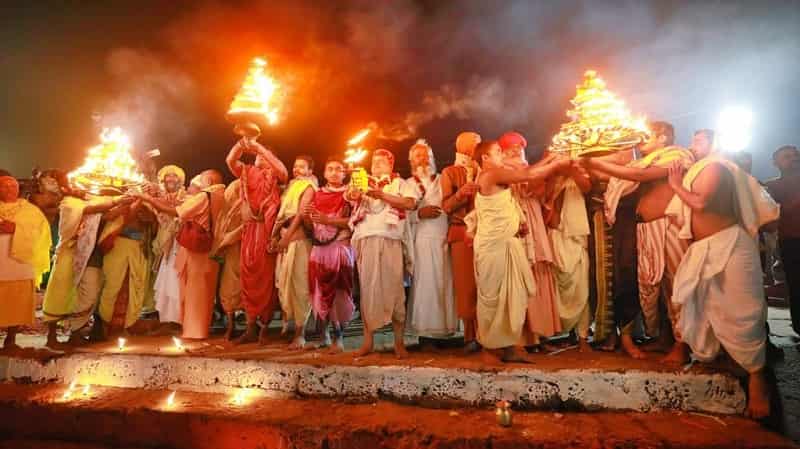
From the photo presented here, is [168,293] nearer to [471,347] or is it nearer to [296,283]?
[296,283]

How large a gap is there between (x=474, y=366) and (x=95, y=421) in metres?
3.74

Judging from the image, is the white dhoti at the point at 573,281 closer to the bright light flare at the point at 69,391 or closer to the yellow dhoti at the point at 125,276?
the bright light flare at the point at 69,391

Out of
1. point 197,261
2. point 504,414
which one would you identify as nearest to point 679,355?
point 504,414

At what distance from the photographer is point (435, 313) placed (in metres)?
5.03

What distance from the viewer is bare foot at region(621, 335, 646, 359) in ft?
14.0

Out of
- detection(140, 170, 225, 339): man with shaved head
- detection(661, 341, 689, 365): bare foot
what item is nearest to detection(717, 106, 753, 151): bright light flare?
detection(661, 341, 689, 365): bare foot

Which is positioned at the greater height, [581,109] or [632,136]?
[581,109]

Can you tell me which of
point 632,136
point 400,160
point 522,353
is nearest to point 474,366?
point 522,353

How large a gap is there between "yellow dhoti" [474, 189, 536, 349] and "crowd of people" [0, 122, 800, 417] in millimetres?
15

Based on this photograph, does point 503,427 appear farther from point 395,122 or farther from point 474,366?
point 395,122

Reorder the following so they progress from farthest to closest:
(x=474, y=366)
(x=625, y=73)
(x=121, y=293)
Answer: (x=625, y=73) < (x=121, y=293) < (x=474, y=366)

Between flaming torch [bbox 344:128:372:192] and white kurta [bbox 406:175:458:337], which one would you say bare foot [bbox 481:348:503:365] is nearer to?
white kurta [bbox 406:175:458:337]

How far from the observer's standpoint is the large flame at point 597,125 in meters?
3.83

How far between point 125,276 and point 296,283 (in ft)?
8.88
